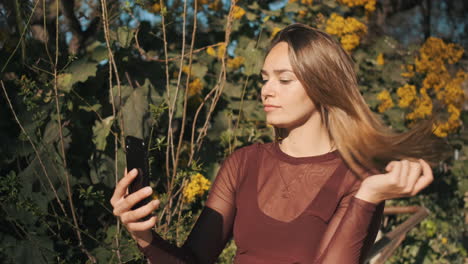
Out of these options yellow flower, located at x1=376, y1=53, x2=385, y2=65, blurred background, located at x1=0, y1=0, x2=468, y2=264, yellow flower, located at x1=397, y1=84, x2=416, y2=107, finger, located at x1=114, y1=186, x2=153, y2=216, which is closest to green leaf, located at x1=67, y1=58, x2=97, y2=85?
blurred background, located at x1=0, y1=0, x2=468, y2=264

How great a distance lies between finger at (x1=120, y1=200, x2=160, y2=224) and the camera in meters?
1.21

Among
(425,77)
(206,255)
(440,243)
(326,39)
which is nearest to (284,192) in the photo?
(206,255)

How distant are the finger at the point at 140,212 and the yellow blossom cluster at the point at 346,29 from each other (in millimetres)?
2559

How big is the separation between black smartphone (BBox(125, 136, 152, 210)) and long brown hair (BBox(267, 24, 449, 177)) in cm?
59

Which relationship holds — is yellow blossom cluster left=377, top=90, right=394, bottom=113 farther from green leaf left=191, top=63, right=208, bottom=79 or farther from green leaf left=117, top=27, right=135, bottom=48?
green leaf left=117, top=27, right=135, bottom=48

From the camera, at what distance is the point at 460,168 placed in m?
4.32

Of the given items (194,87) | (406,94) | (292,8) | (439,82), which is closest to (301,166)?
(194,87)

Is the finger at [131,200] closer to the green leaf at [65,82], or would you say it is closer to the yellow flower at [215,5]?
the green leaf at [65,82]

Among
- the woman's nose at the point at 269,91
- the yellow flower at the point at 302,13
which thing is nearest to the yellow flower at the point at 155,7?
the yellow flower at the point at 302,13

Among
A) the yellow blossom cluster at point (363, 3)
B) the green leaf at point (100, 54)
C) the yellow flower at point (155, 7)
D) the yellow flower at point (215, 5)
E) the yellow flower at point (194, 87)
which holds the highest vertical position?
the yellow flower at point (155, 7)

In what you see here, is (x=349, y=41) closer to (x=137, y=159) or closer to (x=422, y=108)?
(x=422, y=108)

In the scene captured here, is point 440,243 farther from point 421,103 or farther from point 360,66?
point 360,66

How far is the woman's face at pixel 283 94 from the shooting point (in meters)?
1.69

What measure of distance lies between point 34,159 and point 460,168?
10.5 feet
